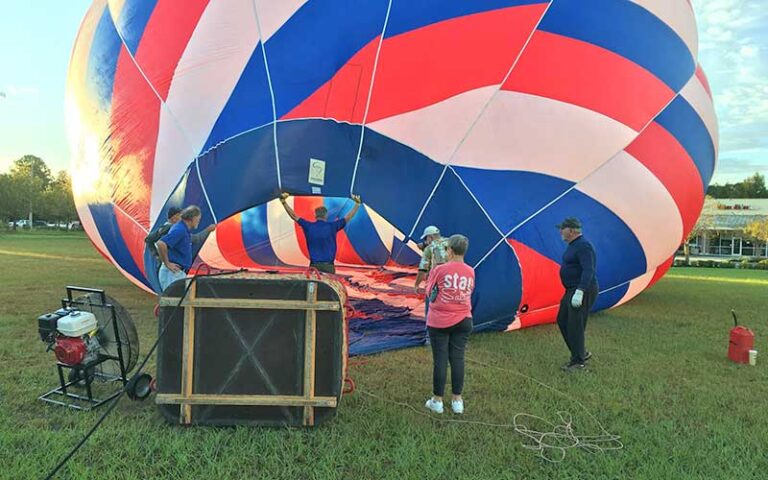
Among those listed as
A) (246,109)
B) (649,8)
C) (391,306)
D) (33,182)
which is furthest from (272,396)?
(33,182)

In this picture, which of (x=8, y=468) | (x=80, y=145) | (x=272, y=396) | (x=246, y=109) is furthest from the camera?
(x=80, y=145)

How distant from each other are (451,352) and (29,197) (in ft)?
158

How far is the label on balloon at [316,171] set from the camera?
15.8 ft

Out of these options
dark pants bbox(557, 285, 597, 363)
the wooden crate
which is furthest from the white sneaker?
dark pants bbox(557, 285, 597, 363)

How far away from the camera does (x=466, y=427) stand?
3154mm

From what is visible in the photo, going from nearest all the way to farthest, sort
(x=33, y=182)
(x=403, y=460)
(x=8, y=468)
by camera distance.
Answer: (x=8, y=468), (x=403, y=460), (x=33, y=182)

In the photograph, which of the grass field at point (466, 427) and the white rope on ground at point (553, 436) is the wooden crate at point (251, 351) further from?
the white rope on ground at point (553, 436)

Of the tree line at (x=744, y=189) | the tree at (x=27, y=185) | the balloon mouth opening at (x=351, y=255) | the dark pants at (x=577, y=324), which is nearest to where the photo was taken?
the dark pants at (x=577, y=324)

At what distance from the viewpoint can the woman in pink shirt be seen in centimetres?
337

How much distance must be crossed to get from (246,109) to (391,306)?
2.99 metres

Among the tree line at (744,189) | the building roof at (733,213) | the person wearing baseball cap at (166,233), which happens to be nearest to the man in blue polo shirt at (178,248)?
the person wearing baseball cap at (166,233)

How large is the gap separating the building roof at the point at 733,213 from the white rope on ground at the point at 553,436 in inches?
1356

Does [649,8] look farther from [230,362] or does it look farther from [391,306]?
[230,362]

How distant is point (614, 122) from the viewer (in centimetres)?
525
